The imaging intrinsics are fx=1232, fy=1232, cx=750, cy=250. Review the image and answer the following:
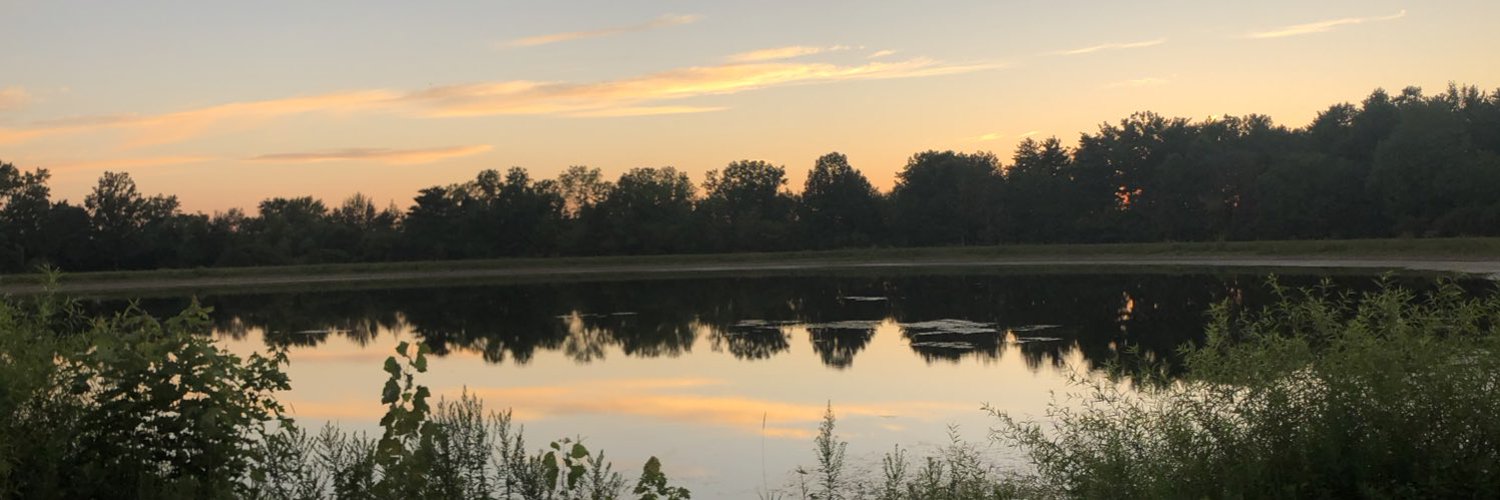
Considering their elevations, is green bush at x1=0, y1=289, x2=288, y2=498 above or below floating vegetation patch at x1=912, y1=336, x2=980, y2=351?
above

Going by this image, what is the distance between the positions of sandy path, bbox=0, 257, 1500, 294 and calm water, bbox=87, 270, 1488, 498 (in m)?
12.8

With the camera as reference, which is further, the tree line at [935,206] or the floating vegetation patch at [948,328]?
the tree line at [935,206]

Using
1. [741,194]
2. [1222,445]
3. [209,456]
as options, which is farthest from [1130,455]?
[741,194]

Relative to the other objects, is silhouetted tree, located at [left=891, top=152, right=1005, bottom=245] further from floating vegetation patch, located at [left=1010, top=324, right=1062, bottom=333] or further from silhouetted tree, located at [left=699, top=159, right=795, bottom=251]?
floating vegetation patch, located at [left=1010, top=324, right=1062, bottom=333]

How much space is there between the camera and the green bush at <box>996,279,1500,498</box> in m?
7.44

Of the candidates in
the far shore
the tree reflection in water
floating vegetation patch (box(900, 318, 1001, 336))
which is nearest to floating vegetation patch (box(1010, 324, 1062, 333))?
the tree reflection in water

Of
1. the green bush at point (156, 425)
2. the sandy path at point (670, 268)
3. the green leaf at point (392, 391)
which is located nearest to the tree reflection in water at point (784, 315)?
the sandy path at point (670, 268)

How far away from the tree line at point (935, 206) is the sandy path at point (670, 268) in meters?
11.2

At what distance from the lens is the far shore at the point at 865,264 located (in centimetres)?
5709

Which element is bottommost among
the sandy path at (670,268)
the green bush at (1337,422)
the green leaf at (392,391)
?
the sandy path at (670,268)

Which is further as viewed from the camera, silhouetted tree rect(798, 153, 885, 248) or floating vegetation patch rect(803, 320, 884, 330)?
silhouetted tree rect(798, 153, 885, 248)

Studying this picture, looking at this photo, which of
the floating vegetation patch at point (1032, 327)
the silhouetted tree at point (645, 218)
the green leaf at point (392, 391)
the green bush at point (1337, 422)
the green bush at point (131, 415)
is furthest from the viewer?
the silhouetted tree at point (645, 218)

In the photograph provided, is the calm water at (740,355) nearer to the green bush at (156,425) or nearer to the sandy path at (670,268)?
the green bush at (156,425)

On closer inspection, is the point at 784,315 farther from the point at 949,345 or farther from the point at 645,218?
the point at 645,218
